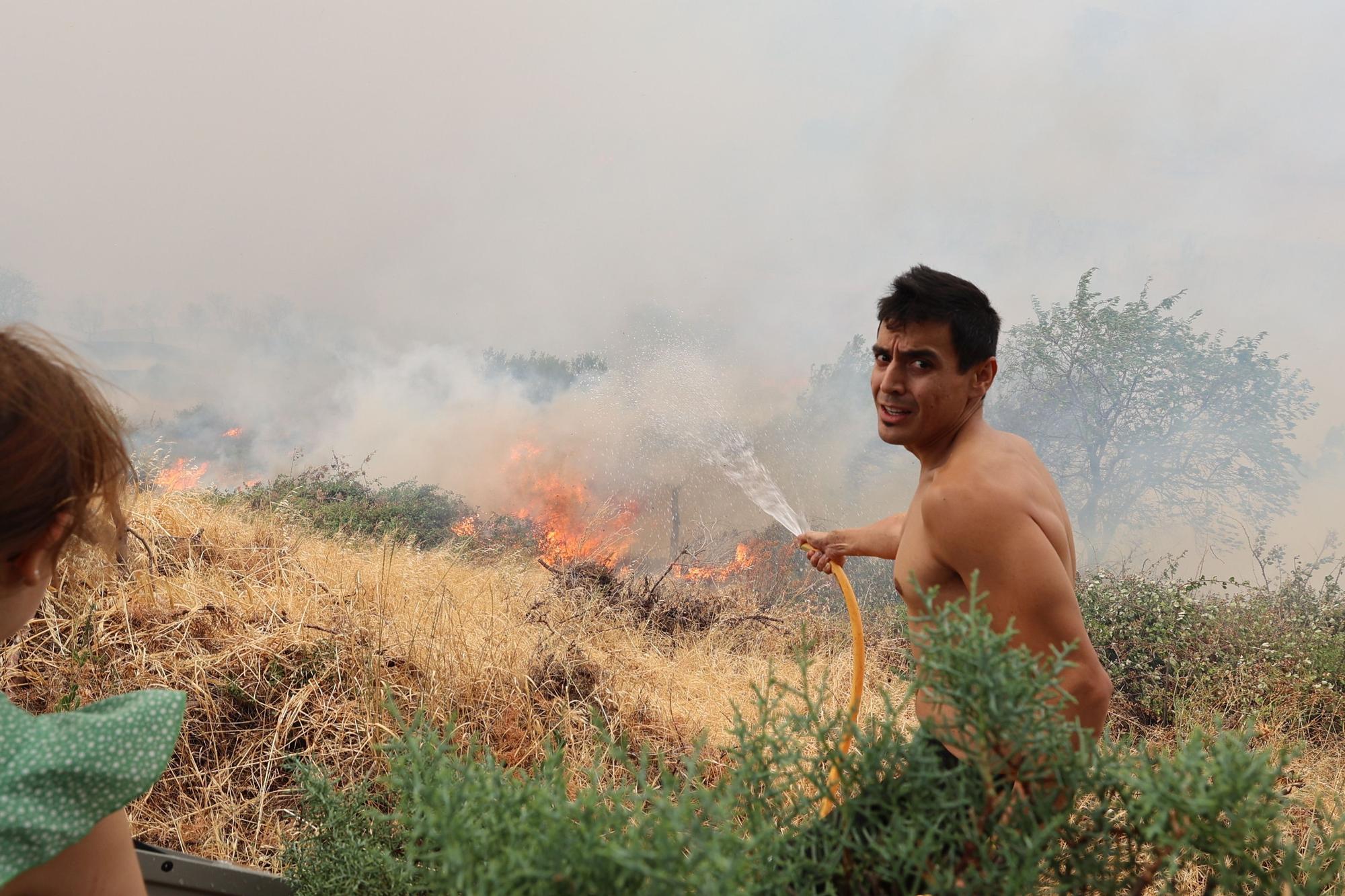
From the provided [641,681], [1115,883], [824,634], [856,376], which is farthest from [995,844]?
[856,376]

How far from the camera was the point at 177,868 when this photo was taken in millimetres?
1664

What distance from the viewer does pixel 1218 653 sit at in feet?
21.5

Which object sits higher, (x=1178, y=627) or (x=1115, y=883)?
(x=1115, y=883)

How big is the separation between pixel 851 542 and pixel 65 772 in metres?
2.36

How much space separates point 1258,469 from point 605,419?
11.5 metres

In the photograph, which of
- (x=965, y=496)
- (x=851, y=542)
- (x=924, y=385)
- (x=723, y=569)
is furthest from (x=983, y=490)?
(x=723, y=569)

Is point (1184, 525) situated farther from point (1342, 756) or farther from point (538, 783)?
point (538, 783)

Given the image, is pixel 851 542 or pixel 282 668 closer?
pixel 851 542

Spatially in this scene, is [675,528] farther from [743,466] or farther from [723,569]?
[723,569]

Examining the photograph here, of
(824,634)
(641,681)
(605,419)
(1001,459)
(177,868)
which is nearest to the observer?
(177,868)

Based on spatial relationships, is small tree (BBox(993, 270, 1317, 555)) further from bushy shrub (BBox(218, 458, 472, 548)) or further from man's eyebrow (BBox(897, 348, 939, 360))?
man's eyebrow (BBox(897, 348, 939, 360))

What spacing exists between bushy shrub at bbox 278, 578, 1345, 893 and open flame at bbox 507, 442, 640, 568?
10.8 m

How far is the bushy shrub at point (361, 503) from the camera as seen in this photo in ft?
31.8

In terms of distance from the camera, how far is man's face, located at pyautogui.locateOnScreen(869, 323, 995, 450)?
2.56 meters
